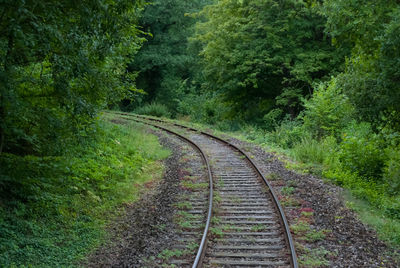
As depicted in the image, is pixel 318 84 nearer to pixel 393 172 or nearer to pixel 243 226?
pixel 393 172

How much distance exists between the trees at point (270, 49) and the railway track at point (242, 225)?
9459 millimetres

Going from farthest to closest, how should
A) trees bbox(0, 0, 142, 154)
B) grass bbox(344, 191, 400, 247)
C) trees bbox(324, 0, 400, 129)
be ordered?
1. trees bbox(324, 0, 400, 129)
2. grass bbox(344, 191, 400, 247)
3. trees bbox(0, 0, 142, 154)

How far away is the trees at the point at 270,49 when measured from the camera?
19.6 meters

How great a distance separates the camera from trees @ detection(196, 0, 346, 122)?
1961cm

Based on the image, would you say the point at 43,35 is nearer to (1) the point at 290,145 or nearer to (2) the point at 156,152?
(2) the point at 156,152

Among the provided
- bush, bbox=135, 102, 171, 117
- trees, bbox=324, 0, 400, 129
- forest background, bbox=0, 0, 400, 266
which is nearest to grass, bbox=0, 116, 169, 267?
forest background, bbox=0, 0, 400, 266

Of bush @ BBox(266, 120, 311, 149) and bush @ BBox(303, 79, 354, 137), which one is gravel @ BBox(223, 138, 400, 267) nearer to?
bush @ BBox(303, 79, 354, 137)

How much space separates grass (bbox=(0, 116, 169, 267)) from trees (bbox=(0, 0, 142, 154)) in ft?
1.58

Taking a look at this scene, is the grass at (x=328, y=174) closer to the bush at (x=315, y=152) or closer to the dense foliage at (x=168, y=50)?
the bush at (x=315, y=152)

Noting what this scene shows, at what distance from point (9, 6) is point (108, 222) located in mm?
5012

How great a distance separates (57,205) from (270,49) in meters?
16.4

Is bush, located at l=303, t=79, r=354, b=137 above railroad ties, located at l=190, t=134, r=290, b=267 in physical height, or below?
above

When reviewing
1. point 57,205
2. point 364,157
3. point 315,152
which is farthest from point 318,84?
point 57,205

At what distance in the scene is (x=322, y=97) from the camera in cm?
1577
